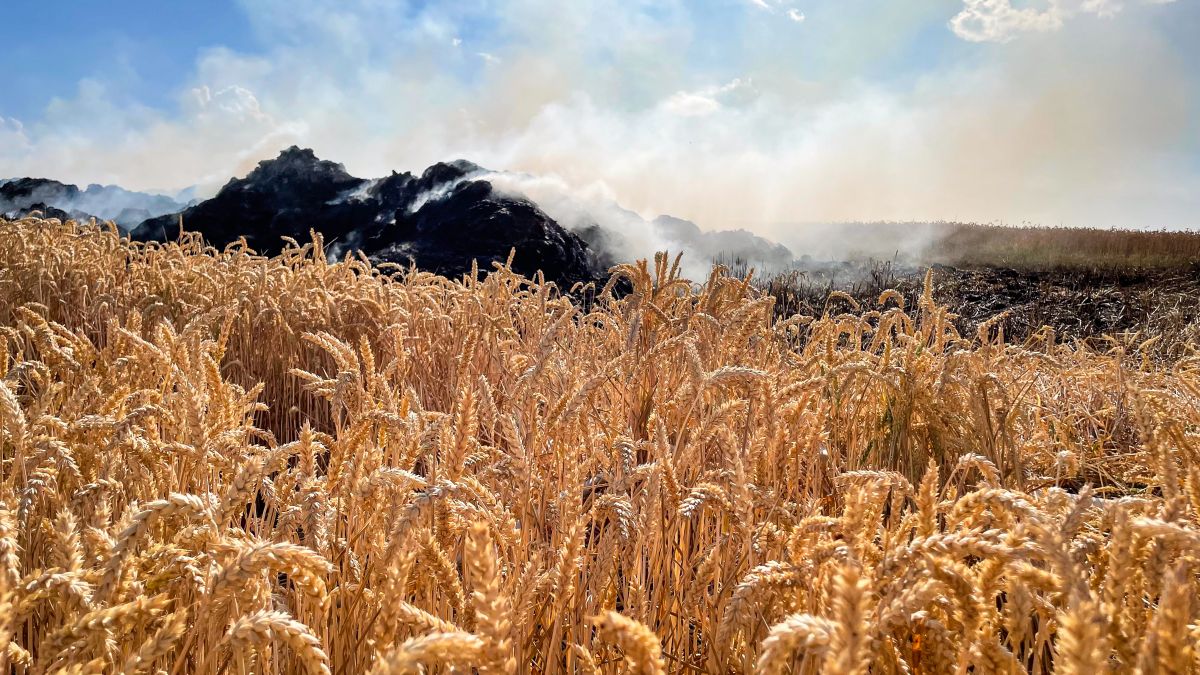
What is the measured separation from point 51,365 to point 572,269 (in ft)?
55.3

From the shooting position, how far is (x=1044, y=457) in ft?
8.54

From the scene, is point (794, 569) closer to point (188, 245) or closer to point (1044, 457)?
point (1044, 457)

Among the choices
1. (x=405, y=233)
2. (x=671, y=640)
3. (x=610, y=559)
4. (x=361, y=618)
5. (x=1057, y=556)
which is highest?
(x=405, y=233)

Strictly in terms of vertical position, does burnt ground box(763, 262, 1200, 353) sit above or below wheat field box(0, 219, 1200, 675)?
above

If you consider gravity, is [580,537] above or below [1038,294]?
below

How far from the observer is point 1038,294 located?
1320 centimetres

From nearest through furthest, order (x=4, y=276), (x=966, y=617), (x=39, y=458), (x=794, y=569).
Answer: (x=966, y=617), (x=794, y=569), (x=39, y=458), (x=4, y=276)

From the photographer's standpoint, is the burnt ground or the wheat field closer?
the wheat field

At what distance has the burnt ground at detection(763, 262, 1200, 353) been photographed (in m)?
10.8

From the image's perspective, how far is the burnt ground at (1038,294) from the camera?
10766 millimetres

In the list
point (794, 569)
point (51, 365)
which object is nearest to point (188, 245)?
point (51, 365)

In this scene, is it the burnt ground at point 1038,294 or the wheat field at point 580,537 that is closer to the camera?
the wheat field at point 580,537

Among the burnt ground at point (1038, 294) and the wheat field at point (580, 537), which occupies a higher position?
the burnt ground at point (1038, 294)

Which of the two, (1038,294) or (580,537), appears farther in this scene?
(1038,294)
